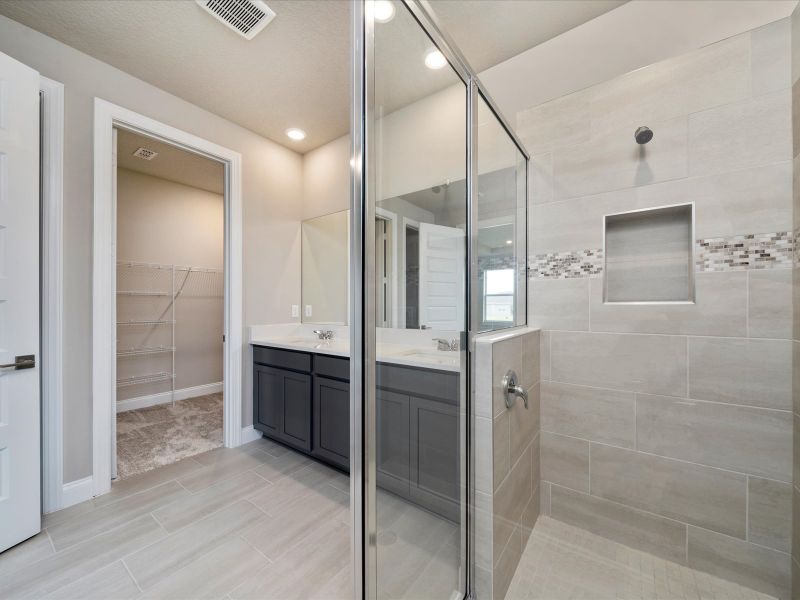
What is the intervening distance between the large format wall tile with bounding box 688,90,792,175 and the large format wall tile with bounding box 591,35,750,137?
0.05m

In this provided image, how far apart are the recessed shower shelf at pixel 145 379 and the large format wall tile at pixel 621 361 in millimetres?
4111

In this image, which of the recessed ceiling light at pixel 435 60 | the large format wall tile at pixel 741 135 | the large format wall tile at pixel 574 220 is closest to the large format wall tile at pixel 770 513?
the large format wall tile at pixel 574 220

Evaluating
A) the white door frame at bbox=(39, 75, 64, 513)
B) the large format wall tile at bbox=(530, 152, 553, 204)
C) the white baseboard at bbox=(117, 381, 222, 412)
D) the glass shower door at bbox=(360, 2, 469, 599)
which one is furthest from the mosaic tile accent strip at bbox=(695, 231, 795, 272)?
the white baseboard at bbox=(117, 381, 222, 412)

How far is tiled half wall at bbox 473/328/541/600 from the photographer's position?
1.21 meters

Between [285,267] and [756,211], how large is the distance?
3.05 metres

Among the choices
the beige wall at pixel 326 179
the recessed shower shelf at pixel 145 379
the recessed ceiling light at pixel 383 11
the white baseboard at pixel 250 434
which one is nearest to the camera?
the recessed ceiling light at pixel 383 11

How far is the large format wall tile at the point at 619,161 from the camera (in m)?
1.47

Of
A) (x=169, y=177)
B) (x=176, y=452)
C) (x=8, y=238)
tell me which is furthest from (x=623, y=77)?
(x=169, y=177)

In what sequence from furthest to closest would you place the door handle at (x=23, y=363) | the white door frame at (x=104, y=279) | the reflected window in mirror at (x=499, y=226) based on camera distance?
the white door frame at (x=104, y=279) → the door handle at (x=23, y=363) → the reflected window in mirror at (x=499, y=226)

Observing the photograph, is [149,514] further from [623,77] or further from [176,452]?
[623,77]

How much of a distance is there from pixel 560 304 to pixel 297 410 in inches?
74.8

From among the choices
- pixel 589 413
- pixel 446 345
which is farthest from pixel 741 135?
pixel 446 345

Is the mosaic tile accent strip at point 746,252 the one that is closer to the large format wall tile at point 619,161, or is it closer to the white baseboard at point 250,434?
the large format wall tile at point 619,161

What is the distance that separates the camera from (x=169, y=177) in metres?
3.77
